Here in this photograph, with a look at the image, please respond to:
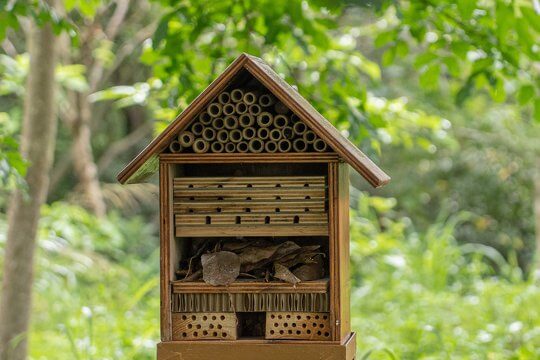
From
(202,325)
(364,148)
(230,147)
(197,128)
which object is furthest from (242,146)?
(364,148)

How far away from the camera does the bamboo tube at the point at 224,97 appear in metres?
2.64

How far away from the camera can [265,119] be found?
8.69ft

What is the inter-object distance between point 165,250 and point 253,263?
0.86ft

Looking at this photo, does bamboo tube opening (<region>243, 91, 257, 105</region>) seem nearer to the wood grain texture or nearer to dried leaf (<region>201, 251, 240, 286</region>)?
dried leaf (<region>201, 251, 240, 286</region>)

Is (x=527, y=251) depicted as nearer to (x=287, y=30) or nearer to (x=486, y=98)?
(x=486, y=98)

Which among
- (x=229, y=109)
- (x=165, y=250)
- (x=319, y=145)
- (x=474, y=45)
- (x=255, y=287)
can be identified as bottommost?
(x=255, y=287)

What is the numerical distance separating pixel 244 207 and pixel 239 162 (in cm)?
13

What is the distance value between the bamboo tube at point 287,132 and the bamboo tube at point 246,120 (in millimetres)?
92

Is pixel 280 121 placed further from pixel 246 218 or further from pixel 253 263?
pixel 253 263

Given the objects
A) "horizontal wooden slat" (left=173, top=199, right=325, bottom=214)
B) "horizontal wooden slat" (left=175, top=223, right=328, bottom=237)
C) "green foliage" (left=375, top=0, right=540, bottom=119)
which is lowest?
"horizontal wooden slat" (left=175, top=223, right=328, bottom=237)

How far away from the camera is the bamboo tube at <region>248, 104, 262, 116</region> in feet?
8.67

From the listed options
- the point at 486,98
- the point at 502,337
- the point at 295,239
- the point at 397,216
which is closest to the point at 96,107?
the point at 397,216

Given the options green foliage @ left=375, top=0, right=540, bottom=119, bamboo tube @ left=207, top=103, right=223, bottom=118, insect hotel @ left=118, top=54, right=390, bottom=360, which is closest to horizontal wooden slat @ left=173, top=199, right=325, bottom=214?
insect hotel @ left=118, top=54, right=390, bottom=360

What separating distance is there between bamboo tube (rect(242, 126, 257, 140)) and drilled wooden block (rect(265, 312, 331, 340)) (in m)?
0.48
